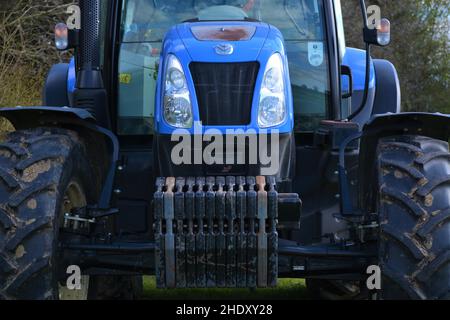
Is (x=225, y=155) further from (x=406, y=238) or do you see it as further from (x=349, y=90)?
(x=349, y=90)

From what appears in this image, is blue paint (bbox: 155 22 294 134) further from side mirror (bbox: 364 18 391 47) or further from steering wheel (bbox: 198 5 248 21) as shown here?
side mirror (bbox: 364 18 391 47)

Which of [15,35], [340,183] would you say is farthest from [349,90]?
[15,35]

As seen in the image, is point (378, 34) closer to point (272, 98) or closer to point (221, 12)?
point (221, 12)

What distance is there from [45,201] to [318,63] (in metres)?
2.28

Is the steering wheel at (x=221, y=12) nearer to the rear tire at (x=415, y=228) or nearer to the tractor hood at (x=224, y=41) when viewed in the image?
the tractor hood at (x=224, y=41)

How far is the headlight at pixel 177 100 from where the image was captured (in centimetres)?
541

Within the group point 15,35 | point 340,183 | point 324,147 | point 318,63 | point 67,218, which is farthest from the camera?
point 15,35

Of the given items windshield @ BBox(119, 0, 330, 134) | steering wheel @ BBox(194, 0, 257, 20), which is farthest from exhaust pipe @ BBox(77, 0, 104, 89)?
steering wheel @ BBox(194, 0, 257, 20)

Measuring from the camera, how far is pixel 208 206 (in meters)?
4.80

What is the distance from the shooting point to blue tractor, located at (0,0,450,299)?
4859mm

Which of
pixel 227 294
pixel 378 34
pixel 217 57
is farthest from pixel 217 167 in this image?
pixel 227 294

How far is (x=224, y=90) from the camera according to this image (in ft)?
17.9

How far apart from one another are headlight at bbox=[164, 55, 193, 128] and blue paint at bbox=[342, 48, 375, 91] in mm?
1810

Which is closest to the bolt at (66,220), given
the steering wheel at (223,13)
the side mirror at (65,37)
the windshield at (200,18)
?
the windshield at (200,18)
